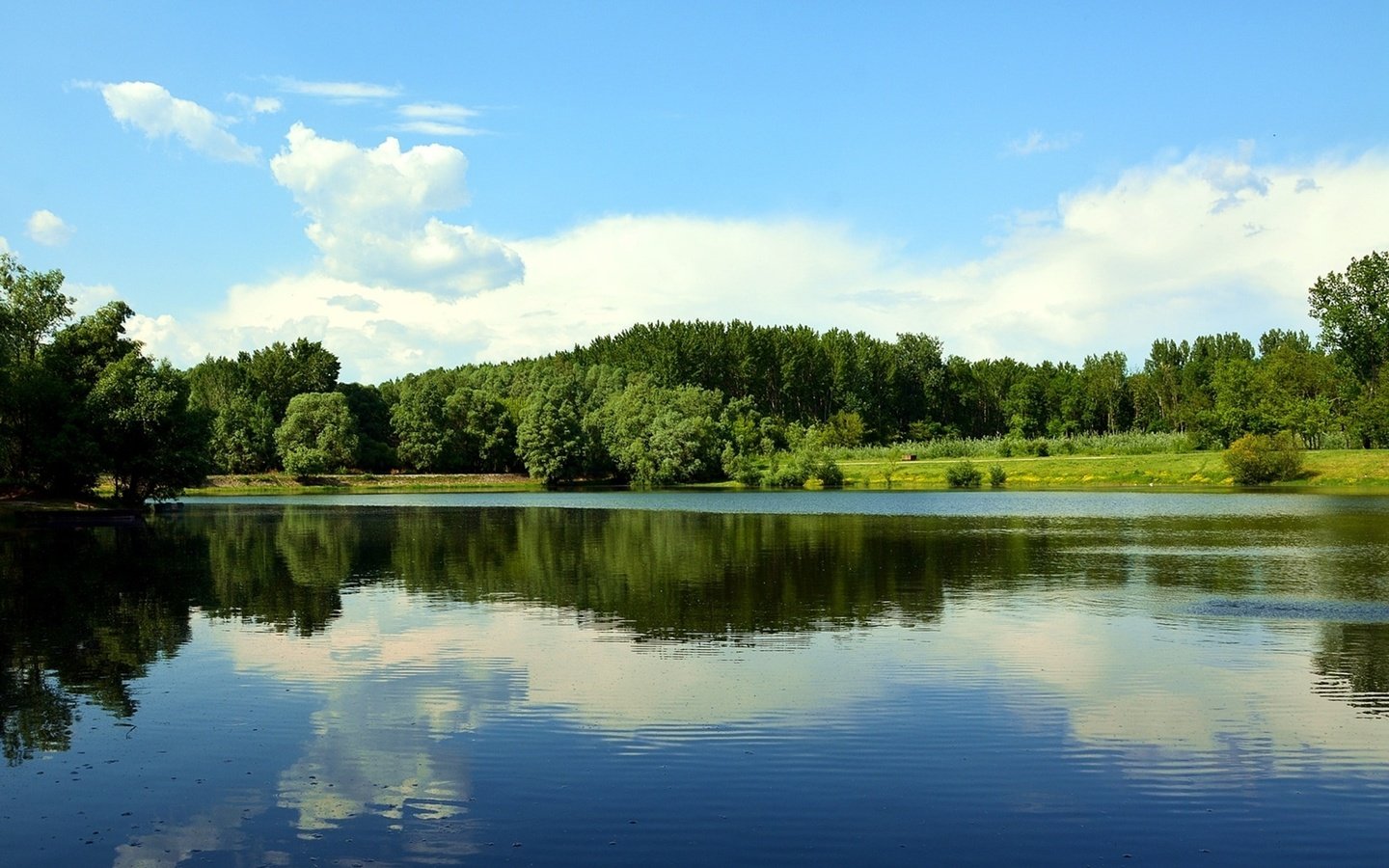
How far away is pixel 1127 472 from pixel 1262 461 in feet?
47.5

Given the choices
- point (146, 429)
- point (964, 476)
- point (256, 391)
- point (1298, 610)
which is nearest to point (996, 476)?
point (964, 476)

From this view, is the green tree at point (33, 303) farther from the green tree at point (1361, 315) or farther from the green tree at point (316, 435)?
the green tree at point (1361, 315)

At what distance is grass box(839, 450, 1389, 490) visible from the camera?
358ft

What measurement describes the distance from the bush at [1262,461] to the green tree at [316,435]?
110 metres

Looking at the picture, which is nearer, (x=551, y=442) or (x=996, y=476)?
(x=996, y=476)

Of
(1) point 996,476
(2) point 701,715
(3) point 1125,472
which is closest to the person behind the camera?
(2) point 701,715

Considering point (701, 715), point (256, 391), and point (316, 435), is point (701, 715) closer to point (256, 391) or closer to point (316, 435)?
point (316, 435)

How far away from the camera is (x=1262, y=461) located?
113m

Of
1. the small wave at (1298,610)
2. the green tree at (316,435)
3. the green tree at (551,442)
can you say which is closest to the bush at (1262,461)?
the green tree at (551,442)

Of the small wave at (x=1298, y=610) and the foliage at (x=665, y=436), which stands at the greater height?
the foliage at (x=665, y=436)

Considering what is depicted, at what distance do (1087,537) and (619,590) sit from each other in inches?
1192

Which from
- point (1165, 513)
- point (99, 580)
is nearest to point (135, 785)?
point (99, 580)

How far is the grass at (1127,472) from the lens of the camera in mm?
109075

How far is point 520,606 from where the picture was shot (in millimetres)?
32031
